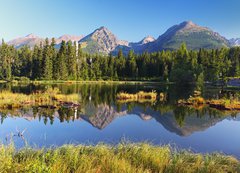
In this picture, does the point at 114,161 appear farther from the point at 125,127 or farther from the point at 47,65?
the point at 47,65

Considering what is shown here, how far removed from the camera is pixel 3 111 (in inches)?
1382

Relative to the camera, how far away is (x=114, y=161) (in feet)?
38.8

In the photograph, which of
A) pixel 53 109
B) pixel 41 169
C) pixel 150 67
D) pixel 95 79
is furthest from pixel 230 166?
pixel 150 67

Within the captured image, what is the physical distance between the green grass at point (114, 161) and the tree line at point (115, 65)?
9686cm

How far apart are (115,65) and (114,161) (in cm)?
14577

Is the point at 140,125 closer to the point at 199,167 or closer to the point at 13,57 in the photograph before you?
the point at 199,167

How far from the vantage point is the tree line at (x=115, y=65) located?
120750 mm

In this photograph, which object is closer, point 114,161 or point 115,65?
point 114,161

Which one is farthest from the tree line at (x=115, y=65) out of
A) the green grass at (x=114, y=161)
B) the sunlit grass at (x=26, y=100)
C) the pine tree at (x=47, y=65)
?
the green grass at (x=114, y=161)

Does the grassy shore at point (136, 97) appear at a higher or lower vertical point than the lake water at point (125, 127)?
higher

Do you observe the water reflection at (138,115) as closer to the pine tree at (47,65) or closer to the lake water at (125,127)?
the lake water at (125,127)

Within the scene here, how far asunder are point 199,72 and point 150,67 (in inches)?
1730

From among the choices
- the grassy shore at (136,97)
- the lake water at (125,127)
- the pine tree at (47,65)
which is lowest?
the lake water at (125,127)

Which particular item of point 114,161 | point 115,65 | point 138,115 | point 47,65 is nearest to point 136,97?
point 138,115
